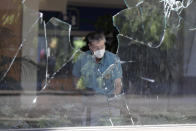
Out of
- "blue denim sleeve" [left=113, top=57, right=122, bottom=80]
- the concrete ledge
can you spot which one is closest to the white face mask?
"blue denim sleeve" [left=113, top=57, right=122, bottom=80]

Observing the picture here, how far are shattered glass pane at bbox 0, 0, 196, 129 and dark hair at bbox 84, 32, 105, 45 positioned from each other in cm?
8

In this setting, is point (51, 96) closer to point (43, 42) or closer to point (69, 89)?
point (69, 89)

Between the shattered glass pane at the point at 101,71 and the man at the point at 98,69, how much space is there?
1 centimetres

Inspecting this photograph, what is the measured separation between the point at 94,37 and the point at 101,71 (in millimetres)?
501

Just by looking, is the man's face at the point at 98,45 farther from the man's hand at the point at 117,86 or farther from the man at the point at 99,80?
the man's hand at the point at 117,86

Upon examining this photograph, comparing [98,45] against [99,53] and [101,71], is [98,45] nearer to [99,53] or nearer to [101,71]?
[99,53]

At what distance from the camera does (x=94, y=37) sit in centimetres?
598

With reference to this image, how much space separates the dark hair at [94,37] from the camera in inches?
233

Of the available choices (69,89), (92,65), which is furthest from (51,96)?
(92,65)

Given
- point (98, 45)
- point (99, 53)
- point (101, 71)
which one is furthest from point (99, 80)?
point (98, 45)

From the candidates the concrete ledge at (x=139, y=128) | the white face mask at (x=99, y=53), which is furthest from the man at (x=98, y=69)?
the concrete ledge at (x=139, y=128)

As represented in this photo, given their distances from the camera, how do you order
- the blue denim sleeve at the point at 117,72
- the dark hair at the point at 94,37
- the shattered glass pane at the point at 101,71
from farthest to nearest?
the blue denim sleeve at the point at 117,72, the dark hair at the point at 94,37, the shattered glass pane at the point at 101,71

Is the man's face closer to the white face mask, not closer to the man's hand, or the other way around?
the white face mask

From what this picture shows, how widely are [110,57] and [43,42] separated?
38.2 inches
